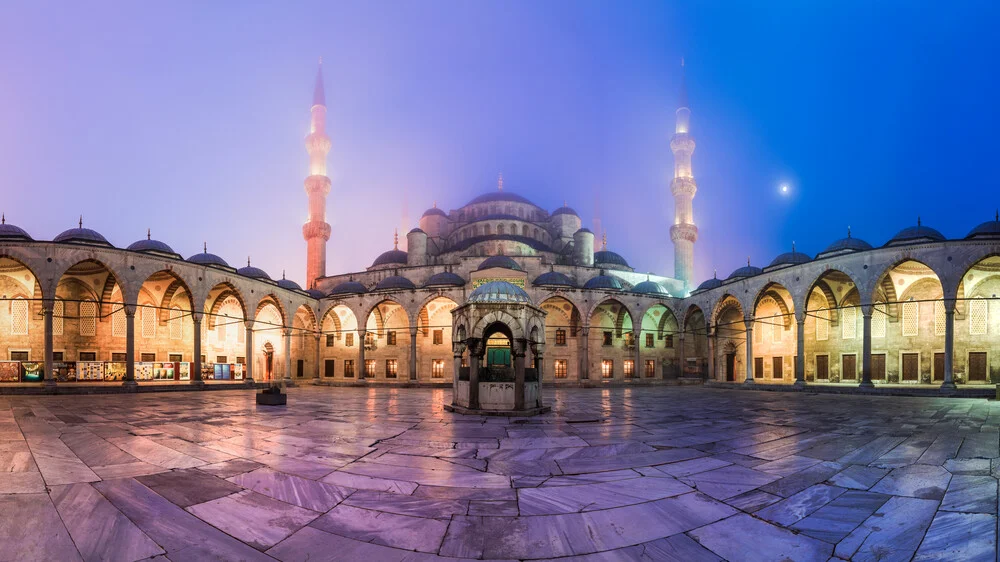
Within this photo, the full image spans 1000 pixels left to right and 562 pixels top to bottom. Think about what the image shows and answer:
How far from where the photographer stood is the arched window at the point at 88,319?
83.3 feet

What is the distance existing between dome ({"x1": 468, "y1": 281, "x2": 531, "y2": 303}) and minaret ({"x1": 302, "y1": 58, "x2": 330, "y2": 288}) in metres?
30.6

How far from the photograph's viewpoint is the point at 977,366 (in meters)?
22.4

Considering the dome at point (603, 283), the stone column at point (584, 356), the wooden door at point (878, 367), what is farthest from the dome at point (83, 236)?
the wooden door at point (878, 367)

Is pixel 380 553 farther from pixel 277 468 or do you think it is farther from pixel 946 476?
pixel 946 476

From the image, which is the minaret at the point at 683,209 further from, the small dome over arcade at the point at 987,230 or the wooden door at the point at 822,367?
the small dome over arcade at the point at 987,230

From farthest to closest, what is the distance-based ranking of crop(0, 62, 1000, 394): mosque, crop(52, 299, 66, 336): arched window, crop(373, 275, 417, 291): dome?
crop(373, 275, 417, 291): dome, crop(52, 299, 66, 336): arched window, crop(0, 62, 1000, 394): mosque

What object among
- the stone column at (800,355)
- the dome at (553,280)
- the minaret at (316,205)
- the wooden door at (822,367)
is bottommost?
the wooden door at (822,367)

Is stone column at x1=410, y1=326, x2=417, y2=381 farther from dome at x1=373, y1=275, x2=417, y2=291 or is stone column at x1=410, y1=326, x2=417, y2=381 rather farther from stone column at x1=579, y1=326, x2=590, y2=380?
stone column at x1=579, y1=326, x2=590, y2=380

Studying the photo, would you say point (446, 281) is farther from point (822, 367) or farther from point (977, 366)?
point (977, 366)

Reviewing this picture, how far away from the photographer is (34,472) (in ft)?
16.5

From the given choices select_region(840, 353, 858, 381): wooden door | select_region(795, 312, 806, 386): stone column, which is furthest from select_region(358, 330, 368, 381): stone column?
select_region(840, 353, 858, 381): wooden door

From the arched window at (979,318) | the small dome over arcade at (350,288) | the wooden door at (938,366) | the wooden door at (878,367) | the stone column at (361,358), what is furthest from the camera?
the small dome over arcade at (350,288)

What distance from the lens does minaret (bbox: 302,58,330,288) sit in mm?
39469

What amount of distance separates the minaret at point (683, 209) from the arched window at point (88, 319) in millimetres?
38958
